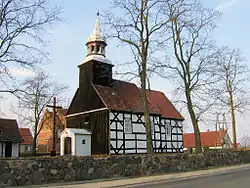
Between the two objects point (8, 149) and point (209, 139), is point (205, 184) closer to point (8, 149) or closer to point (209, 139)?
point (8, 149)

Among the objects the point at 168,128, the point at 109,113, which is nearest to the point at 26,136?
the point at 168,128

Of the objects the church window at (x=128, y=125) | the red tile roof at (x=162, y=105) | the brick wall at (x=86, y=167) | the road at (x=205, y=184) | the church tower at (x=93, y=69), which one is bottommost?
the road at (x=205, y=184)

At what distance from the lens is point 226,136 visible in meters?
65.2

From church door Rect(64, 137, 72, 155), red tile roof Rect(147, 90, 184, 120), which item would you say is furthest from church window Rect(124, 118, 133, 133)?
red tile roof Rect(147, 90, 184, 120)

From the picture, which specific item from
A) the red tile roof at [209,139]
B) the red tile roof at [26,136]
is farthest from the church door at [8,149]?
the red tile roof at [209,139]

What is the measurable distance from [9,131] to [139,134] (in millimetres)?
17051

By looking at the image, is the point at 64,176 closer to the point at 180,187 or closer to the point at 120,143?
the point at 180,187

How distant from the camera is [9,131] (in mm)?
36500

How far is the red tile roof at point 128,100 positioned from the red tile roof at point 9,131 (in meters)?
13.4

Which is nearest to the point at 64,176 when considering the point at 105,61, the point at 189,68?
the point at 189,68

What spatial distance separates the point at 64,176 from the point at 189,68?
1568 centimetres

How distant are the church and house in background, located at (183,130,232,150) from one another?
2596cm

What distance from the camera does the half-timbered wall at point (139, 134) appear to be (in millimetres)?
28781

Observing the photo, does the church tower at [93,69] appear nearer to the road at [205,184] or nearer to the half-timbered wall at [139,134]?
the half-timbered wall at [139,134]
